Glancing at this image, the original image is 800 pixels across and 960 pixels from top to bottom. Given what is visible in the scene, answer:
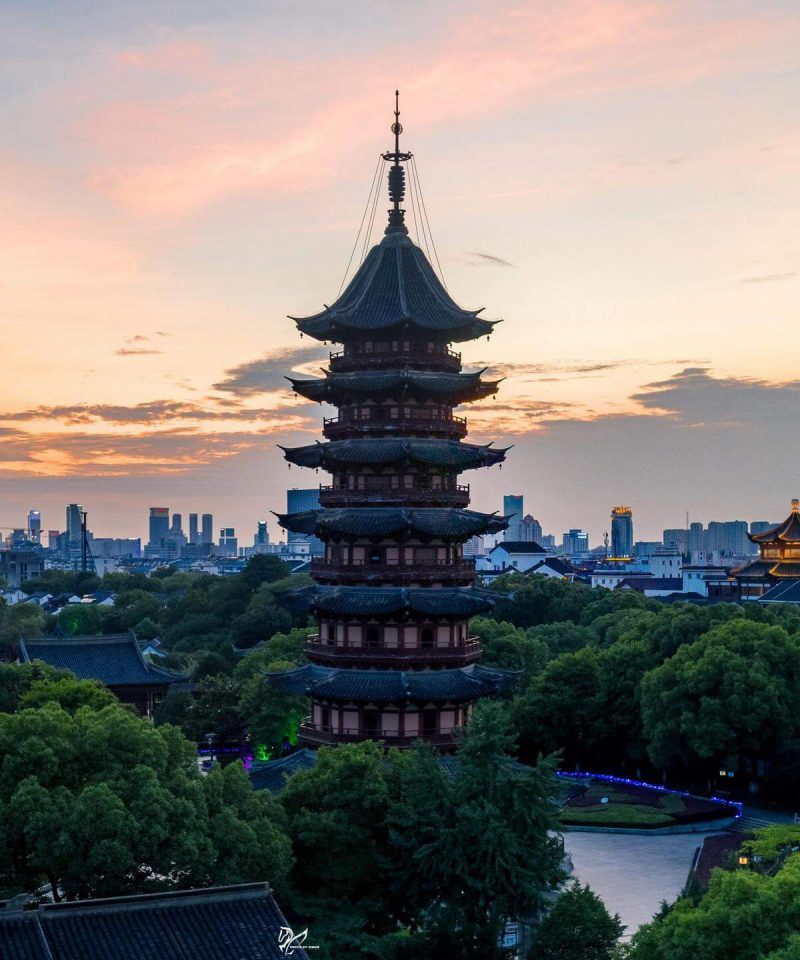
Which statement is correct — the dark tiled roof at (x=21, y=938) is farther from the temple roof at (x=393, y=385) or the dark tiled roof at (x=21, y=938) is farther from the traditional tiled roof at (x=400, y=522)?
the temple roof at (x=393, y=385)

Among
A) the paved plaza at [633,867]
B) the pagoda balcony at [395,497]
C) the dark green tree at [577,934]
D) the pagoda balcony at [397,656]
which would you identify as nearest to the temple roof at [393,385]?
the pagoda balcony at [395,497]

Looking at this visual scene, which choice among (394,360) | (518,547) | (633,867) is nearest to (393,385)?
(394,360)

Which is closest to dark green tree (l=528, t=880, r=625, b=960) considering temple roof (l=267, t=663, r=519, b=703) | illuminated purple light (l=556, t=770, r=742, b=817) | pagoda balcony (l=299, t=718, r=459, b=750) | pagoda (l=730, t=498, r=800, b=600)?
pagoda balcony (l=299, t=718, r=459, b=750)

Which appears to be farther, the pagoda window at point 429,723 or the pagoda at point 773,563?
the pagoda at point 773,563

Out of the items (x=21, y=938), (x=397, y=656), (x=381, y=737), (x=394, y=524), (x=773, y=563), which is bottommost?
(x=21, y=938)

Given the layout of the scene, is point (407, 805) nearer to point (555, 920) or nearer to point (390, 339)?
point (555, 920)

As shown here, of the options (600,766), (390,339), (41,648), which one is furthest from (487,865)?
(41,648)

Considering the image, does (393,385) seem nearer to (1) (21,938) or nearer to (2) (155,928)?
(2) (155,928)
